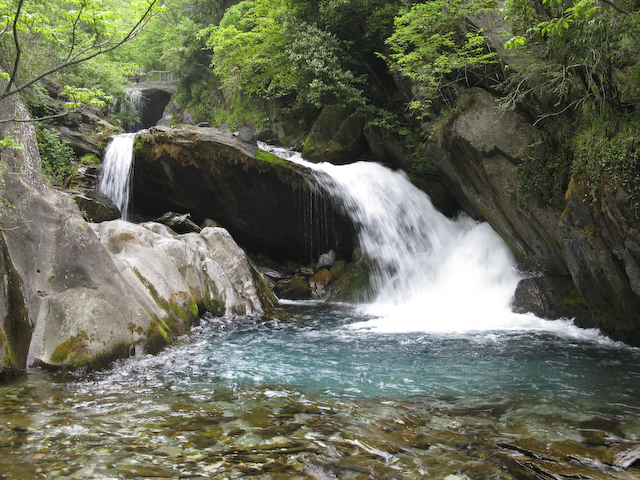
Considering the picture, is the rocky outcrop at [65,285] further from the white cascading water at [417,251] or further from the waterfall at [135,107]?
the waterfall at [135,107]

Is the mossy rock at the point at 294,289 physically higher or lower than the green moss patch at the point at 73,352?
lower

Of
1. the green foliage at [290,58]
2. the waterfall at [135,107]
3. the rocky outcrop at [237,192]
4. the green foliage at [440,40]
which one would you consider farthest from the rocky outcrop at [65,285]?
the waterfall at [135,107]

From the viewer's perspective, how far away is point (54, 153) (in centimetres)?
1410

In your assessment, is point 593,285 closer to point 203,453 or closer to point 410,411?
point 410,411

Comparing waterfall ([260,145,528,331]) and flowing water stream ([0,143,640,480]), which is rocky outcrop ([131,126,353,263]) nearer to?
waterfall ([260,145,528,331])

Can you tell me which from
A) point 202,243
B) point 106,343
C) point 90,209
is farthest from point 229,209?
point 106,343

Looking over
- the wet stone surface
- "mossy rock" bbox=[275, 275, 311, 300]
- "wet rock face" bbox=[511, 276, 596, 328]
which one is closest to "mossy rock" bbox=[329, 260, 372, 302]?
"mossy rock" bbox=[275, 275, 311, 300]

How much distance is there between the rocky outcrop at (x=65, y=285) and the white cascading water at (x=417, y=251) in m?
5.92

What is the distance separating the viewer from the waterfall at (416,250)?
490 inches

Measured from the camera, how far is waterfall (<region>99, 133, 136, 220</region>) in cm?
1451

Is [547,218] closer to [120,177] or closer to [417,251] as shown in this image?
[417,251]

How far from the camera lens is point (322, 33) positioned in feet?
52.5

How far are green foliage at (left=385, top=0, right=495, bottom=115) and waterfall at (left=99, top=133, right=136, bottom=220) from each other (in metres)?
9.65

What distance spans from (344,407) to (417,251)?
33.2 ft
